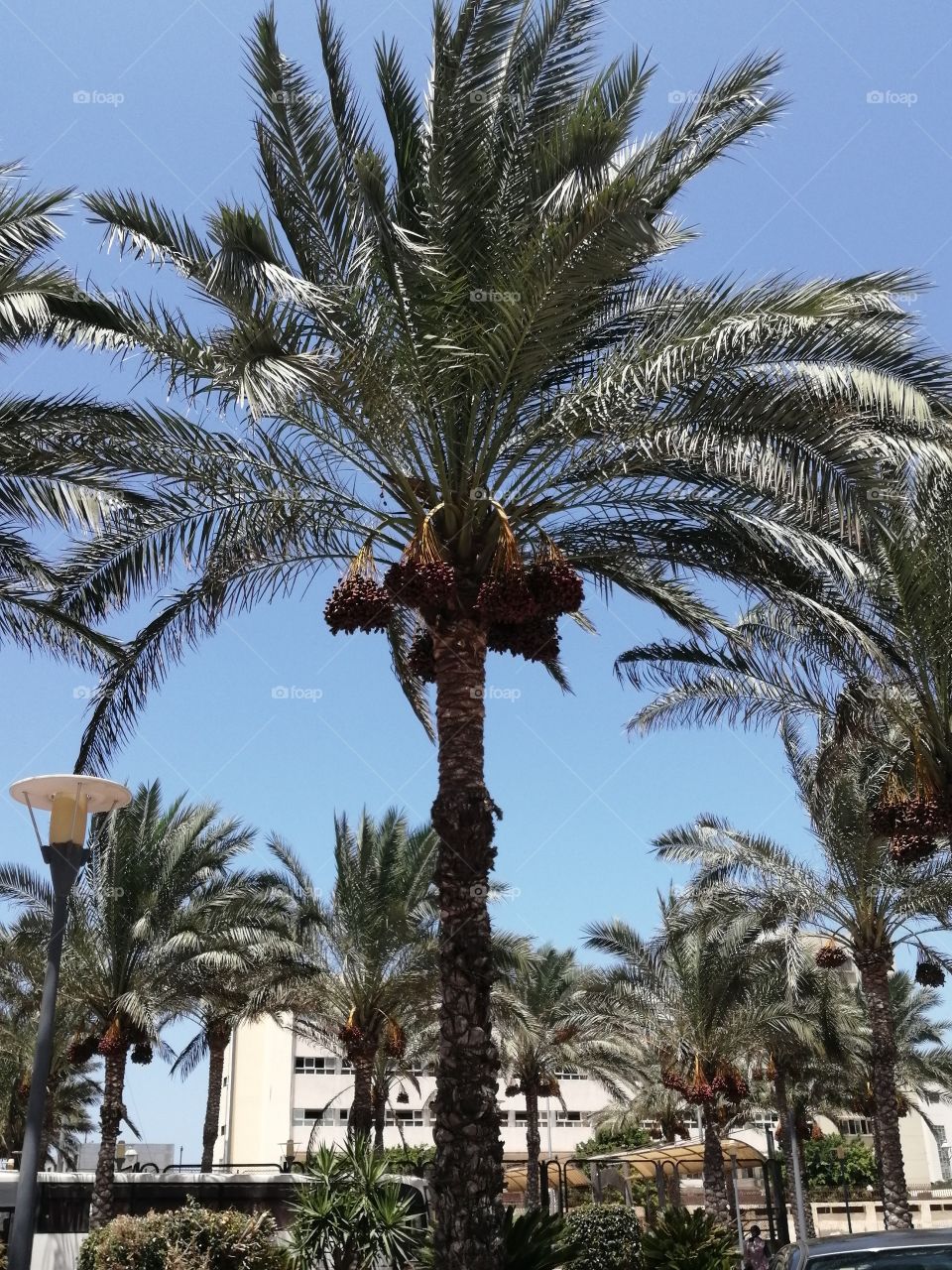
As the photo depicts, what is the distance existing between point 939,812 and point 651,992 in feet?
55.0

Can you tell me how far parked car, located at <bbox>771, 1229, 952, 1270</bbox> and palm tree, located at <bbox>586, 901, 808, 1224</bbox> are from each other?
18346mm

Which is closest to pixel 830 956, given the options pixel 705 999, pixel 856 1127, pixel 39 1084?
pixel 705 999

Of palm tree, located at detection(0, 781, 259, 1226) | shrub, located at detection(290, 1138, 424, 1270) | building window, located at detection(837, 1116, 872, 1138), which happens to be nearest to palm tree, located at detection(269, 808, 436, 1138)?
palm tree, located at detection(0, 781, 259, 1226)

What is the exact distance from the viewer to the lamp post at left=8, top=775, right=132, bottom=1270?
7.60 m

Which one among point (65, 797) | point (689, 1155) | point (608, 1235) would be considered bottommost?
point (608, 1235)

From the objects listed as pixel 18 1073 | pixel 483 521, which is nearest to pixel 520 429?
pixel 483 521

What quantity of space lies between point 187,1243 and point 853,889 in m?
13.2

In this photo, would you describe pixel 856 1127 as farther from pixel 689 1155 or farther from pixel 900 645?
pixel 900 645

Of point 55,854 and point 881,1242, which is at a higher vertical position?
point 55,854

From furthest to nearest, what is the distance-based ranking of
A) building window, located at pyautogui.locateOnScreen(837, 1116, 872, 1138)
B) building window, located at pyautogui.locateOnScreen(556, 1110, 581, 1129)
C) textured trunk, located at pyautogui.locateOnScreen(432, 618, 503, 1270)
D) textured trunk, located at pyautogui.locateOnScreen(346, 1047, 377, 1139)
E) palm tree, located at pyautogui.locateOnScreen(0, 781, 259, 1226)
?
1. building window, located at pyautogui.locateOnScreen(556, 1110, 581, 1129)
2. building window, located at pyautogui.locateOnScreen(837, 1116, 872, 1138)
3. textured trunk, located at pyautogui.locateOnScreen(346, 1047, 377, 1139)
4. palm tree, located at pyautogui.locateOnScreen(0, 781, 259, 1226)
5. textured trunk, located at pyautogui.locateOnScreen(432, 618, 503, 1270)

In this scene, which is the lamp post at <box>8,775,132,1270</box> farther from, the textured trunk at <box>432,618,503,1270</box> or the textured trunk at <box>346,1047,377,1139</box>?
the textured trunk at <box>346,1047,377,1139</box>

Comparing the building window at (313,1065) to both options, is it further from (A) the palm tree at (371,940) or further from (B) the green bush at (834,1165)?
(A) the palm tree at (371,940)

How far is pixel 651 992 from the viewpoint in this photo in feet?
89.0

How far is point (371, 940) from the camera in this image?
2233 centimetres
